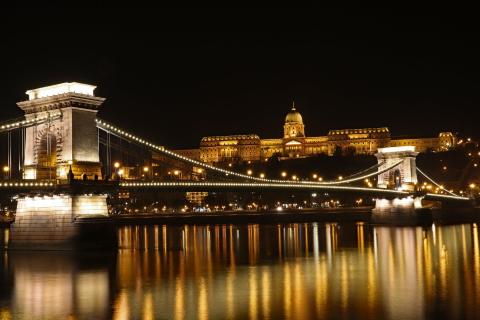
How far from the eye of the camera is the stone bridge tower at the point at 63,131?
3178cm

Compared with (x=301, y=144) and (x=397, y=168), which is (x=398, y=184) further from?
(x=301, y=144)

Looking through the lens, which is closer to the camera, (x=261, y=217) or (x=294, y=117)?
(x=261, y=217)

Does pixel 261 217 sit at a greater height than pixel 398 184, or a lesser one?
lesser

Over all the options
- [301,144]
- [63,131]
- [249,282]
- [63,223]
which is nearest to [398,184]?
[63,131]

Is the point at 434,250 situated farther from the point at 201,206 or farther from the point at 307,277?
the point at 201,206

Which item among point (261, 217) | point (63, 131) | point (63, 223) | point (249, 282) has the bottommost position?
point (249, 282)

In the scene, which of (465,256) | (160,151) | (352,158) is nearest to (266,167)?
(352,158)

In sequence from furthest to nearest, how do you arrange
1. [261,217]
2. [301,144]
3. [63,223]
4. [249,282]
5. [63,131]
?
[301,144] → [261,217] → [63,131] → [63,223] → [249,282]

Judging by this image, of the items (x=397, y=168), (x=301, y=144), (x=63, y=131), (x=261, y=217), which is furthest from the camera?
(x=301, y=144)

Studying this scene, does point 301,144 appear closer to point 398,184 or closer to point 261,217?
point 261,217

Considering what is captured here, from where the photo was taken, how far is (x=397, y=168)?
65438mm

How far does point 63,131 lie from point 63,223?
13.7 feet

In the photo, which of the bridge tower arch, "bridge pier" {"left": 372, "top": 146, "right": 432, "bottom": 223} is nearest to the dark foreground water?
"bridge pier" {"left": 372, "top": 146, "right": 432, "bottom": 223}

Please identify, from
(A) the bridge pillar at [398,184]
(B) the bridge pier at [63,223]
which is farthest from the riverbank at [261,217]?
(B) the bridge pier at [63,223]
